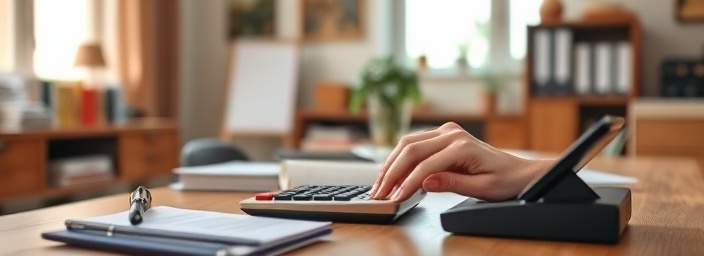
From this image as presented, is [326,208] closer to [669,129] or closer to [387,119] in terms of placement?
[387,119]

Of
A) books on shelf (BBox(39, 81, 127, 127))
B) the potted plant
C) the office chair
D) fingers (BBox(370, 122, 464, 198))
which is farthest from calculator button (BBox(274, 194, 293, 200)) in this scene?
books on shelf (BBox(39, 81, 127, 127))

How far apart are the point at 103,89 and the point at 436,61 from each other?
213 centimetres

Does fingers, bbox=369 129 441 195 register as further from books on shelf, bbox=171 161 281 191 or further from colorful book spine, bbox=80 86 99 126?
colorful book spine, bbox=80 86 99 126

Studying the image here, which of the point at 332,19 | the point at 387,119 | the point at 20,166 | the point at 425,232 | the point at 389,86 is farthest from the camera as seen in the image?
the point at 332,19

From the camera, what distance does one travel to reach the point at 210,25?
5.61 meters

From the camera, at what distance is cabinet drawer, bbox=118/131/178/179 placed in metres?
4.00

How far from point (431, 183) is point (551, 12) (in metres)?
3.82

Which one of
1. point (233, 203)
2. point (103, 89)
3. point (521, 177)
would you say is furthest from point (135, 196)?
point (103, 89)

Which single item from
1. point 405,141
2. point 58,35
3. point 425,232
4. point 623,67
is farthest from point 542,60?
point 425,232

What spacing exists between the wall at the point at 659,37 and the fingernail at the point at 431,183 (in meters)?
4.05

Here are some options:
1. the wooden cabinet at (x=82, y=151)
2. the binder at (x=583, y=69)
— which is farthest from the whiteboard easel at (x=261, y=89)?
the binder at (x=583, y=69)

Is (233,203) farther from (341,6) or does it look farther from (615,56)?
(341,6)

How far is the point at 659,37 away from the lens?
15.2ft

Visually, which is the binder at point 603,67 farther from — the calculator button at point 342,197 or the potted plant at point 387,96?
the calculator button at point 342,197
